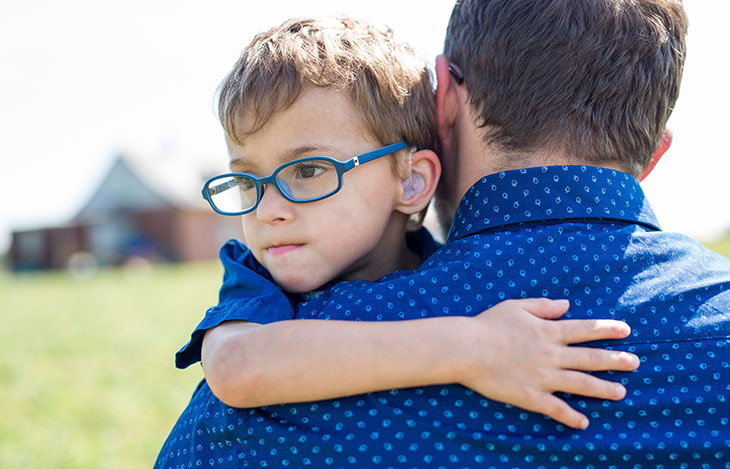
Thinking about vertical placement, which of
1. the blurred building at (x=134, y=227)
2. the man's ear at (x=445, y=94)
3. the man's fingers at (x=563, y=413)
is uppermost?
the man's ear at (x=445, y=94)

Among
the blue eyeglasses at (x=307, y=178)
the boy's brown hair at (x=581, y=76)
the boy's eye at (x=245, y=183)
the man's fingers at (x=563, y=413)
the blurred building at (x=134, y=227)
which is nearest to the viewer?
the man's fingers at (x=563, y=413)

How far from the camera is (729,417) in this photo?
1343 mm

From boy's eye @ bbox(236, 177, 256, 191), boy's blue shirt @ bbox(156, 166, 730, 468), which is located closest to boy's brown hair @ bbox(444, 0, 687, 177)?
→ boy's blue shirt @ bbox(156, 166, 730, 468)

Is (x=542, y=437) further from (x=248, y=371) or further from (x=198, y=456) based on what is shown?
(x=198, y=456)

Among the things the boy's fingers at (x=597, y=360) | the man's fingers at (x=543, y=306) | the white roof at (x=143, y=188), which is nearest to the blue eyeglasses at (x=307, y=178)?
the man's fingers at (x=543, y=306)

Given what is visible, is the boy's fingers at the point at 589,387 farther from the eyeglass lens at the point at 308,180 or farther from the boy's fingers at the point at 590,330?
the eyeglass lens at the point at 308,180

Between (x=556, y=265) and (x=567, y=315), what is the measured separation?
112mm

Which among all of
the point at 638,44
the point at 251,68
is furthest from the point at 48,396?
the point at 638,44

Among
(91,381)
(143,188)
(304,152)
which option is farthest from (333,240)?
(143,188)

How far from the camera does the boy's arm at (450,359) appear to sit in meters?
1.32

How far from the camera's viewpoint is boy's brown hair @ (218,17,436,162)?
6.17 ft

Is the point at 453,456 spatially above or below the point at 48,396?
above

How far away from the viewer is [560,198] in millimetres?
1574

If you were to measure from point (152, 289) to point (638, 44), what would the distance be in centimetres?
1525
